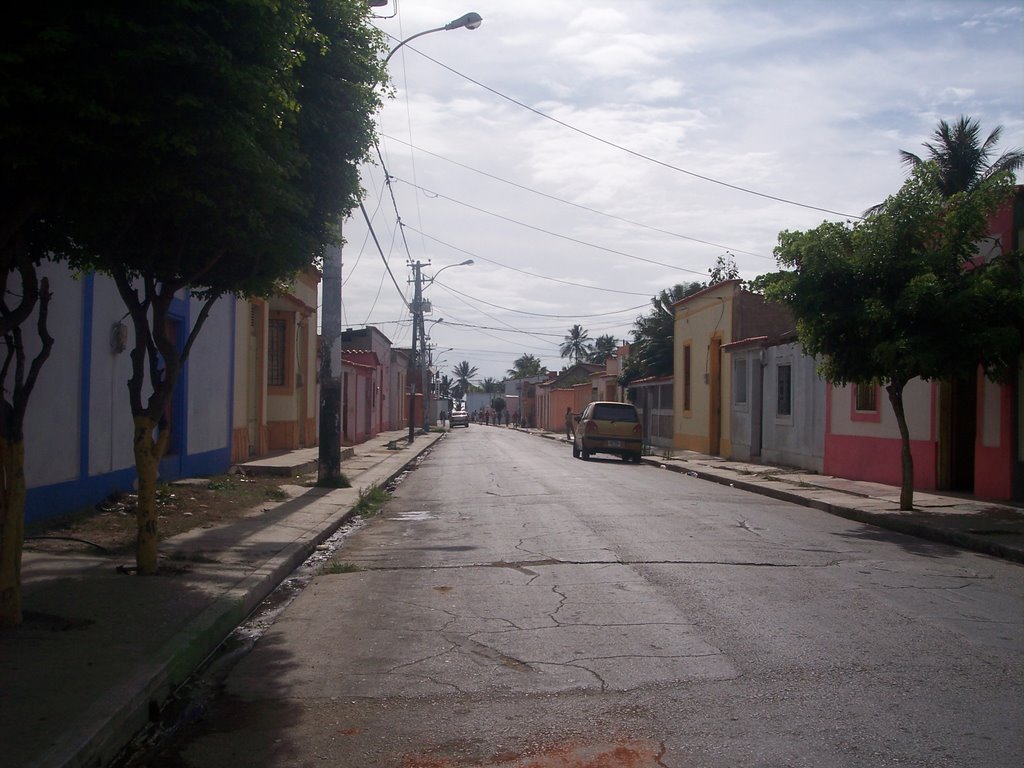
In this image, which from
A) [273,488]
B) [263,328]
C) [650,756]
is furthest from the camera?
[263,328]

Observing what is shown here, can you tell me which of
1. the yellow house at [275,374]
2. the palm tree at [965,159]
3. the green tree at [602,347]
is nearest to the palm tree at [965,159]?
the palm tree at [965,159]

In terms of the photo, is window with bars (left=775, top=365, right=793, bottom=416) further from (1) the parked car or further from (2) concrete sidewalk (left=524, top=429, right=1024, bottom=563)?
(1) the parked car

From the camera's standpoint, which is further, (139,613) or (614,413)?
(614,413)

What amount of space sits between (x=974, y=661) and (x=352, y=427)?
3247 centimetres

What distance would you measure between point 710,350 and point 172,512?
23.4 metres

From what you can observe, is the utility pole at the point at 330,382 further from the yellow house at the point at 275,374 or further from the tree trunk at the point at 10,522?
the tree trunk at the point at 10,522

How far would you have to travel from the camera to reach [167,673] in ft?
19.1

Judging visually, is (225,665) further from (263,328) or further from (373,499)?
(263,328)

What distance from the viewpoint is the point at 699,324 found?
34.7 meters

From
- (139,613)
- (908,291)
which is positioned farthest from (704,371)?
(139,613)

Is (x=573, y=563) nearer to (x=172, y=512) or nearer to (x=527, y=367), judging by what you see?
(x=172, y=512)

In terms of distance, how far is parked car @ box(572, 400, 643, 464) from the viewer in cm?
2991

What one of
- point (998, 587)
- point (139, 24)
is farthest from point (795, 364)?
point (139, 24)

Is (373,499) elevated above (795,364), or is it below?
below
